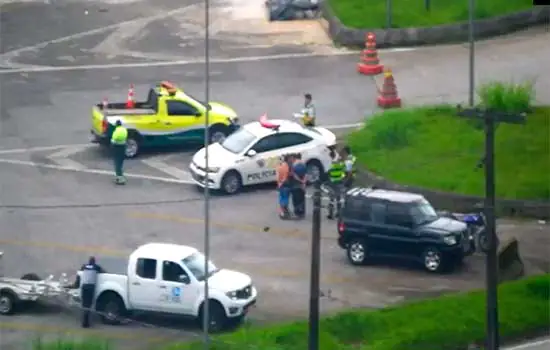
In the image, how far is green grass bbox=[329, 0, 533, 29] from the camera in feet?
157

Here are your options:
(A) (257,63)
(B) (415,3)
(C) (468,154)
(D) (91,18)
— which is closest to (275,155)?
(C) (468,154)

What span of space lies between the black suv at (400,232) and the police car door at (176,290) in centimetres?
404

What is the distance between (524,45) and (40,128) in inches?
556

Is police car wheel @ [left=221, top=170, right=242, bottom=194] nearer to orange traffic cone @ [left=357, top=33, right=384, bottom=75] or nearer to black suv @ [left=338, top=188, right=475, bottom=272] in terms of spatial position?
black suv @ [left=338, top=188, right=475, bottom=272]

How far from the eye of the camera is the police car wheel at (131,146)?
38375mm

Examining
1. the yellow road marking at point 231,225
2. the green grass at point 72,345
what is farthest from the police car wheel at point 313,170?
the green grass at point 72,345

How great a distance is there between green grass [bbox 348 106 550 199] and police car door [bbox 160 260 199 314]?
804 cm

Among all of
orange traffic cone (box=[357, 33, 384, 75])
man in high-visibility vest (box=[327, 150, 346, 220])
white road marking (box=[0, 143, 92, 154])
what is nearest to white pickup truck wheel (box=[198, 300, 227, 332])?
man in high-visibility vest (box=[327, 150, 346, 220])

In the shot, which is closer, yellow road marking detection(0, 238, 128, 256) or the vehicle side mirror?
the vehicle side mirror

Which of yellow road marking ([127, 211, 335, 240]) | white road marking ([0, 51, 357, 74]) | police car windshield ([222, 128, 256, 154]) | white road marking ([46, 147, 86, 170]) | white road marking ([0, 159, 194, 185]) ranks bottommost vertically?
yellow road marking ([127, 211, 335, 240])

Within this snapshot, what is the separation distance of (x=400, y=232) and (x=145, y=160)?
28.5 feet

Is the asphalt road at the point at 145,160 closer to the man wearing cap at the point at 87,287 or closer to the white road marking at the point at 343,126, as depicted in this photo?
the white road marking at the point at 343,126

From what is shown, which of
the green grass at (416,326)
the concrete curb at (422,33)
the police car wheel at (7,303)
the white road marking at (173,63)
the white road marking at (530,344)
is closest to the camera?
the green grass at (416,326)

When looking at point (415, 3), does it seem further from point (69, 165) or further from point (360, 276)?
point (360, 276)
